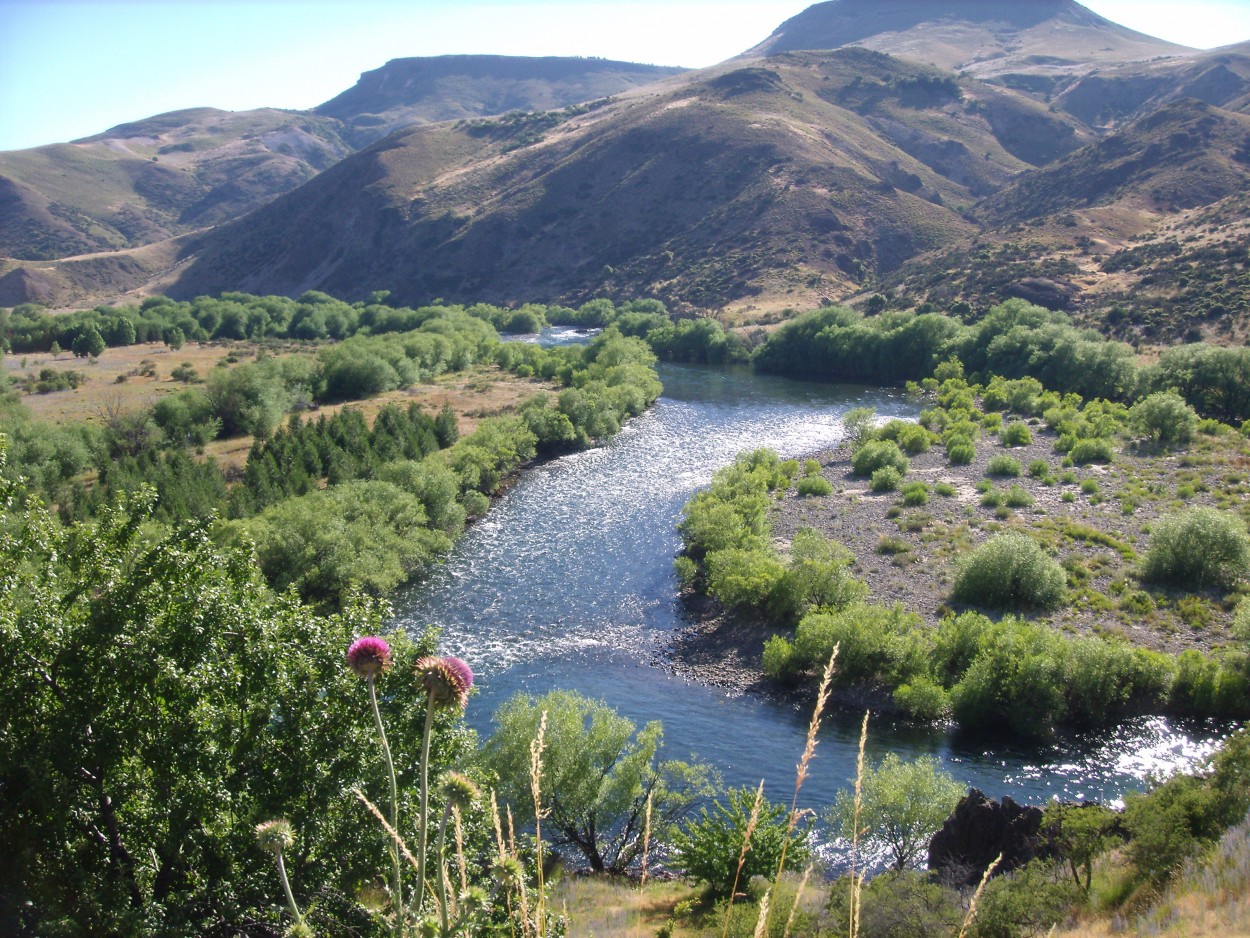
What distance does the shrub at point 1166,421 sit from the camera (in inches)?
2282

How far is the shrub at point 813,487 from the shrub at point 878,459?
4113 millimetres

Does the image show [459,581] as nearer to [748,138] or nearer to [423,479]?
[423,479]

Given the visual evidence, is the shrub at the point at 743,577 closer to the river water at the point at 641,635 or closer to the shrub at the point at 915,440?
the river water at the point at 641,635

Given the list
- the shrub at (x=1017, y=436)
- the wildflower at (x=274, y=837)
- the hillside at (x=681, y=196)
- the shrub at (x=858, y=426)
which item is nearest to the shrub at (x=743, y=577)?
the shrub at (x=858, y=426)

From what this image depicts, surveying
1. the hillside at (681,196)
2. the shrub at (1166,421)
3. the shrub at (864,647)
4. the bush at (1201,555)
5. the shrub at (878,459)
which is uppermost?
the hillside at (681,196)

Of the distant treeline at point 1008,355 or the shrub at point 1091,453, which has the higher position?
the distant treeline at point 1008,355

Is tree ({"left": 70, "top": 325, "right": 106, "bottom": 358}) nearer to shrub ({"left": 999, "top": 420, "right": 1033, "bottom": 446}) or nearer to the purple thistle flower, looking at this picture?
shrub ({"left": 999, "top": 420, "right": 1033, "bottom": 446})

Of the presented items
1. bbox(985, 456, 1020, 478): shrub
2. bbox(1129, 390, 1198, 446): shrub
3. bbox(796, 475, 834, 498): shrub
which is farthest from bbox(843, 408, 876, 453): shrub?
bbox(1129, 390, 1198, 446): shrub

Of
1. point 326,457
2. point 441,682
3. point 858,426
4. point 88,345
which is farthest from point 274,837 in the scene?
point 88,345

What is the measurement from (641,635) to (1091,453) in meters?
34.0

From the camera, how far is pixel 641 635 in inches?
1430

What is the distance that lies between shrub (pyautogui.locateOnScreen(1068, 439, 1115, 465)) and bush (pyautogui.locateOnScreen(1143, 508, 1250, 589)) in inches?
684

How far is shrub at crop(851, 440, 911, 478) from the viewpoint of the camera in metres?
54.7

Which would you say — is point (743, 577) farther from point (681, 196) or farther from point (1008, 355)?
point (681, 196)
